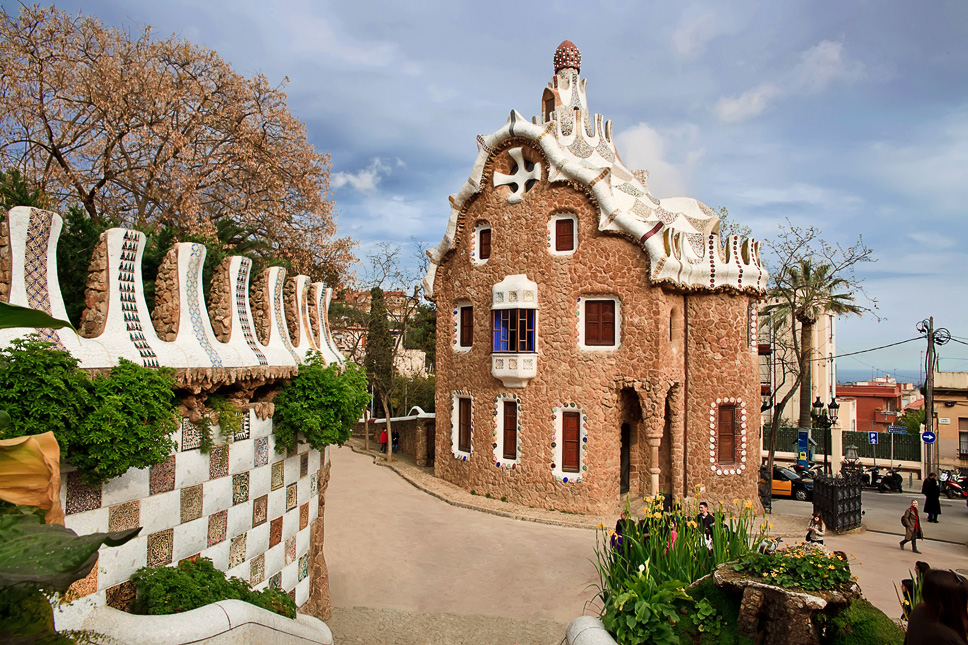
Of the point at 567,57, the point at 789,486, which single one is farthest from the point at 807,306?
the point at 567,57

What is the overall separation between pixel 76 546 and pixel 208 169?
12.6 meters

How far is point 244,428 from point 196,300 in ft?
4.24

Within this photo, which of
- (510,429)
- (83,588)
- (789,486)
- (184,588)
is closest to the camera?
(83,588)

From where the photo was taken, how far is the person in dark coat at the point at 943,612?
339 cm

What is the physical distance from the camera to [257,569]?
6172 mm

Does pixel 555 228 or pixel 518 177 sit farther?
pixel 518 177

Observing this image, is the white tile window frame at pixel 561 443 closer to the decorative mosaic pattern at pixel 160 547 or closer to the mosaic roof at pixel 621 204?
the mosaic roof at pixel 621 204

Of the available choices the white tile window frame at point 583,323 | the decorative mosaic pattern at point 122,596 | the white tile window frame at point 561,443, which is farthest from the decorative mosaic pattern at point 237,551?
the white tile window frame at point 583,323

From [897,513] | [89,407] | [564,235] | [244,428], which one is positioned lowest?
[897,513]

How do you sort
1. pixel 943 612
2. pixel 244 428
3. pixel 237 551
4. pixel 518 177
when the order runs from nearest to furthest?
pixel 943 612 → pixel 237 551 → pixel 244 428 → pixel 518 177

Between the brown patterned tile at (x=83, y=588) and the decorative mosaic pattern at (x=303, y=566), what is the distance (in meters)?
3.12

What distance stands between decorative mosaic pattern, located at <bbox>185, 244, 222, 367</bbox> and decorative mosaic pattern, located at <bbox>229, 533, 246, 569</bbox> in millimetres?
1719

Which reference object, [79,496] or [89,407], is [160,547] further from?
[89,407]

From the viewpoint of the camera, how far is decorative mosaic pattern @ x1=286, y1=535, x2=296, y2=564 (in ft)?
22.3
